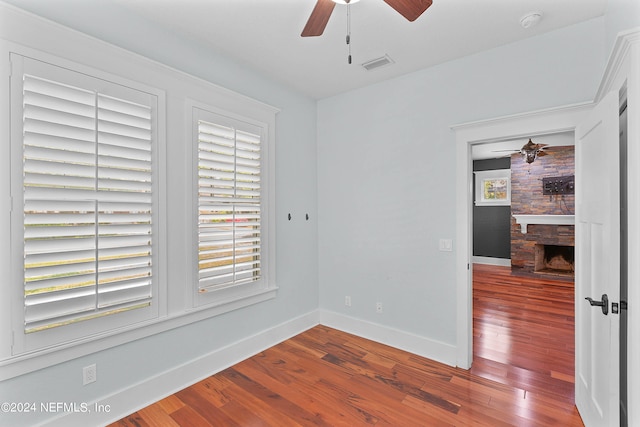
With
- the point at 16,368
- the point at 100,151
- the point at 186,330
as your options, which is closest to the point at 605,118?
the point at 100,151

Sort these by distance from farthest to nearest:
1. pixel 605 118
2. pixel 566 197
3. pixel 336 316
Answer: pixel 566 197
pixel 336 316
pixel 605 118

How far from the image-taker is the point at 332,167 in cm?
379

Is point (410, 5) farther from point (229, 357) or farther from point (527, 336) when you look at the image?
point (527, 336)

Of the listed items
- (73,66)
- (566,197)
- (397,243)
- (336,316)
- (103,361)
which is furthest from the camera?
(566,197)

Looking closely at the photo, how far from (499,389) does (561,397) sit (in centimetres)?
42

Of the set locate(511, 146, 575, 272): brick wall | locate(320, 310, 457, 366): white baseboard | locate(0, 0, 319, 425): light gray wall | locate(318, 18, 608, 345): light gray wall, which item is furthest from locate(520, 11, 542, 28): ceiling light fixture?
locate(511, 146, 575, 272): brick wall

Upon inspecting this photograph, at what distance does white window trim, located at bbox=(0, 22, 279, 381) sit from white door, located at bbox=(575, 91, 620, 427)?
103 inches

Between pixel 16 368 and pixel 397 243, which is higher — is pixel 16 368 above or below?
below

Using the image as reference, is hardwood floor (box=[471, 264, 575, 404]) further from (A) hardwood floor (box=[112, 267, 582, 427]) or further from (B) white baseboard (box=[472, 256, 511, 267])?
(B) white baseboard (box=[472, 256, 511, 267])

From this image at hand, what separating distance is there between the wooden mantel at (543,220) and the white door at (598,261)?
17.0 ft

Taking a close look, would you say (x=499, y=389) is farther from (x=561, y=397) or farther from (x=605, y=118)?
(x=605, y=118)

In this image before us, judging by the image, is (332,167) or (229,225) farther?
(332,167)

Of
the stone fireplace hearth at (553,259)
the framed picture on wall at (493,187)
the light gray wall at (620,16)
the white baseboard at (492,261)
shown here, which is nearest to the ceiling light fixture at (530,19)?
the light gray wall at (620,16)

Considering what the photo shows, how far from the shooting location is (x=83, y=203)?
1.91 m
